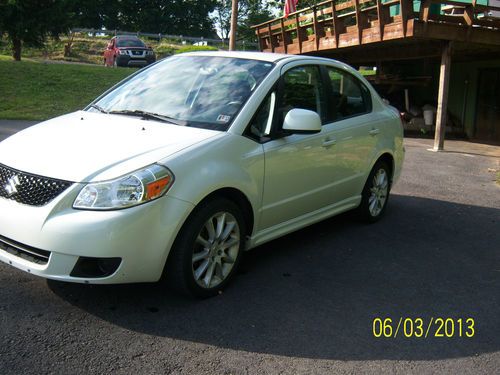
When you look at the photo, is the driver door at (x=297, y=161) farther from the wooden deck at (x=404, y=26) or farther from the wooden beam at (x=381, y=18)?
the wooden beam at (x=381, y=18)

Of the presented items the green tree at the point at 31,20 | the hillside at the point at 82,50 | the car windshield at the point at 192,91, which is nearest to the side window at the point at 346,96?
the car windshield at the point at 192,91

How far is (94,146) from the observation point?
11.8 feet

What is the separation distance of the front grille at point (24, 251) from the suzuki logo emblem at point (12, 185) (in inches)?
11.6

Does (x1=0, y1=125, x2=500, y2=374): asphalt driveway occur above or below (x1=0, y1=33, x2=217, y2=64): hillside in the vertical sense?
below

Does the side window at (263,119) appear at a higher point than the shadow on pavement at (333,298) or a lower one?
higher

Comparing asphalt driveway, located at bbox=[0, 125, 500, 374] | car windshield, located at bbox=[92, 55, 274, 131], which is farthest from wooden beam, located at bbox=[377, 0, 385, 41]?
car windshield, located at bbox=[92, 55, 274, 131]

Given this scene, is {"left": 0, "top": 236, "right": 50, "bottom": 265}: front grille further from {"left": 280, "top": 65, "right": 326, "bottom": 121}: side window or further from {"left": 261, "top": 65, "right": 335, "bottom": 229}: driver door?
{"left": 280, "top": 65, "right": 326, "bottom": 121}: side window

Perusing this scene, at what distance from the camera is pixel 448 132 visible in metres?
17.2

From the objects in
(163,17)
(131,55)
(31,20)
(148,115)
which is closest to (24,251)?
(148,115)

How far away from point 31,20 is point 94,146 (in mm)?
23805

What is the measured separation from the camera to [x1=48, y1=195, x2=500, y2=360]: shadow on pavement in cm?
334

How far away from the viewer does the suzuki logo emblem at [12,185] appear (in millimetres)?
3379

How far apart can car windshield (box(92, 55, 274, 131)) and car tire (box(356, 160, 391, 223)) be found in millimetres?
1933

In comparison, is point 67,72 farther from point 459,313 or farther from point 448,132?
point 459,313
